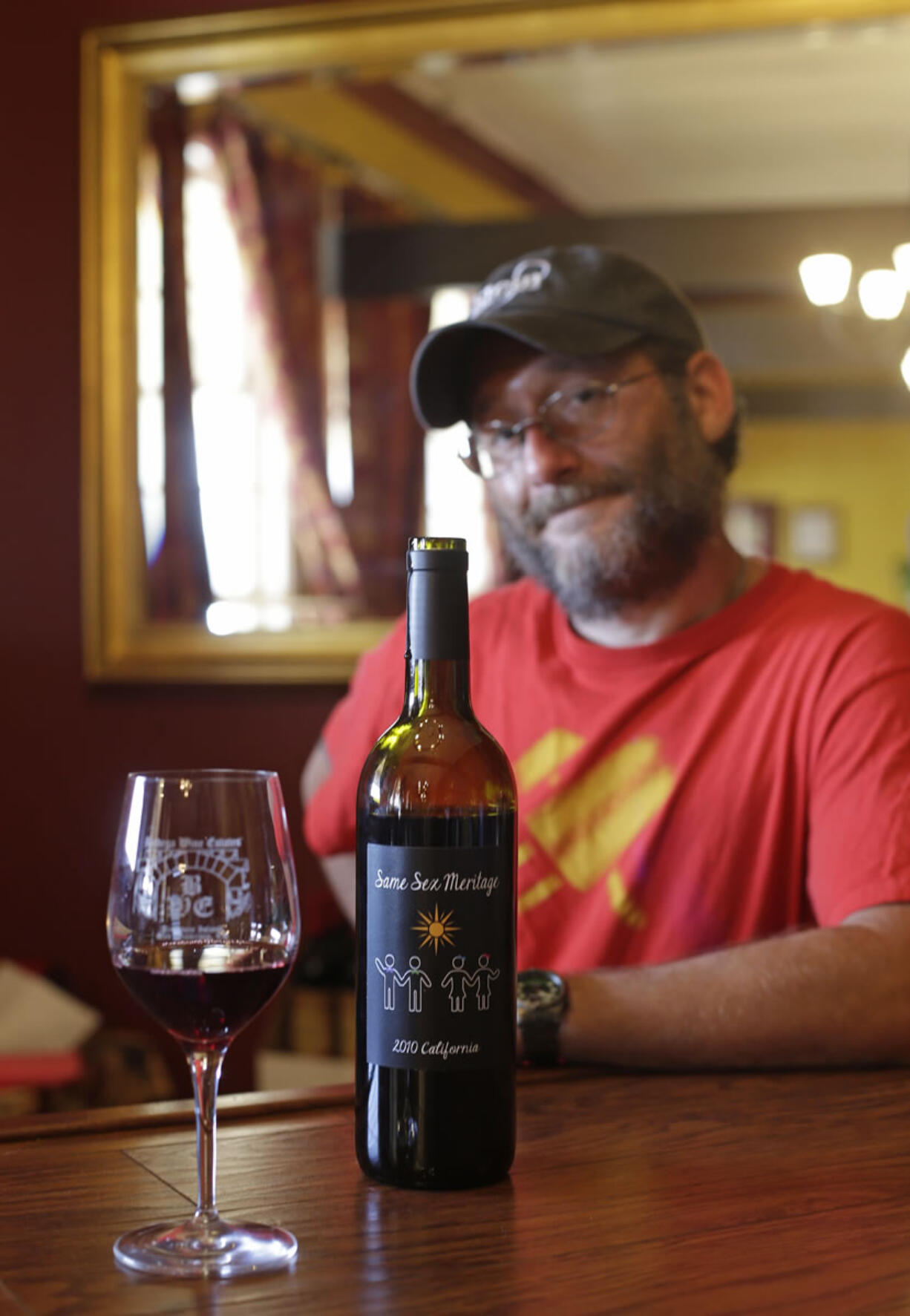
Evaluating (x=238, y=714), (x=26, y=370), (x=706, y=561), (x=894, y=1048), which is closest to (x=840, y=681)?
(x=706, y=561)

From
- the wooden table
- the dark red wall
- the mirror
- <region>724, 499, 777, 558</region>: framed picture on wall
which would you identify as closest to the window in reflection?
the mirror

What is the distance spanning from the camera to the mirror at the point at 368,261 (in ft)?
8.75

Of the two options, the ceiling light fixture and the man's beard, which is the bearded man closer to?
the man's beard

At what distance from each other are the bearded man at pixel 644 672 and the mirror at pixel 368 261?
1.12 metres

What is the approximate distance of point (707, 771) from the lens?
1460 millimetres

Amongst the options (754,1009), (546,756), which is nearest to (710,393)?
(546,756)

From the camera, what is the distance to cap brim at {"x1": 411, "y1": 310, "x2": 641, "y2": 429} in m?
1.49

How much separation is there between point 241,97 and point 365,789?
2.40 m

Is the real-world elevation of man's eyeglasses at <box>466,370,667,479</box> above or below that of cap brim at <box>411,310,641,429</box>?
below

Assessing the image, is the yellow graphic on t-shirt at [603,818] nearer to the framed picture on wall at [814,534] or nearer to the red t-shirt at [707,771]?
the red t-shirt at [707,771]

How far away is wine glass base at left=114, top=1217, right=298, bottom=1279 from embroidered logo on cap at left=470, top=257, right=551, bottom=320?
3.60 ft

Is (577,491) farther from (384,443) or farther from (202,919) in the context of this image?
(384,443)

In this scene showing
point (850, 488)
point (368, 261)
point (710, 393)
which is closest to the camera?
point (710, 393)

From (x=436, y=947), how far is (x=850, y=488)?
242 cm
